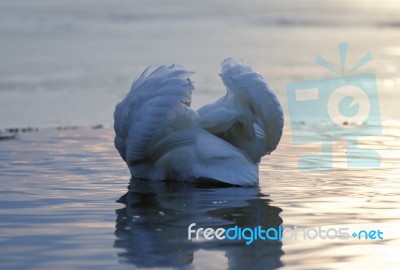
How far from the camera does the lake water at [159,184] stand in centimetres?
704

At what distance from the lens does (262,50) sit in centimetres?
2353

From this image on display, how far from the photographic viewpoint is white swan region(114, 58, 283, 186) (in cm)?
952

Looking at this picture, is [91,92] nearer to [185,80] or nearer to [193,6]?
[185,80]

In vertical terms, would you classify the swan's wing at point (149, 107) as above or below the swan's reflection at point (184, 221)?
above

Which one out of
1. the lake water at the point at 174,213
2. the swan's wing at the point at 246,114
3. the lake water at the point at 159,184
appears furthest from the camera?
the swan's wing at the point at 246,114

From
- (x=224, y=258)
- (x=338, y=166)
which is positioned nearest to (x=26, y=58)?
(x=338, y=166)

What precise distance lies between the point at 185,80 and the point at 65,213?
73.4 inches

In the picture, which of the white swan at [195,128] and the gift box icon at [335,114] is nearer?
the white swan at [195,128]

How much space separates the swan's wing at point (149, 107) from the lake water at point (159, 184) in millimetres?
461

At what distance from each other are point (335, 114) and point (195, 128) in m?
6.18

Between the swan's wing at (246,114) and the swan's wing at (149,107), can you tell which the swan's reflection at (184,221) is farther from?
the swan's wing at (246,114)

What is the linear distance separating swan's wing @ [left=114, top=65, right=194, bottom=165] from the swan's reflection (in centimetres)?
46

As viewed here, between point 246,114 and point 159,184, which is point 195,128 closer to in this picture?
point 246,114

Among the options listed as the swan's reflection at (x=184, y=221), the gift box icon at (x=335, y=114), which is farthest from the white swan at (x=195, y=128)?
the gift box icon at (x=335, y=114)
